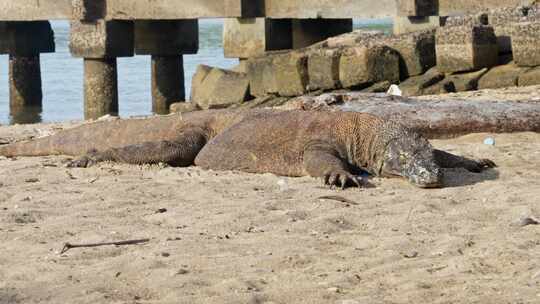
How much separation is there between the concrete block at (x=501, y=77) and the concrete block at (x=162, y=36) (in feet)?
24.6

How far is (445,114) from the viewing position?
9.63 m

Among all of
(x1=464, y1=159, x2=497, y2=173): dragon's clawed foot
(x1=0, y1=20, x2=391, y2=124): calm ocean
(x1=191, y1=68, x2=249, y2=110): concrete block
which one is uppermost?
(x1=464, y1=159, x2=497, y2=173): dragon's clawed foot

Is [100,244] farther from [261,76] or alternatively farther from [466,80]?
[261,76]

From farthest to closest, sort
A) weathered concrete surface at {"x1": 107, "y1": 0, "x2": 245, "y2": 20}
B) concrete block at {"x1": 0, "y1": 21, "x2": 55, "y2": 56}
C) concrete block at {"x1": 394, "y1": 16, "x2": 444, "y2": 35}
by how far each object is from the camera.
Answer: concrete block at {"x1": 0, "y1": 21, "x2": 55, "y2": 56}, weathered concrete surface at {"x1": 107, "y1": 0, "x2": 245, "y2": 20}, concrete block at {"x1": 394, "y1": 16, "x2": 444, "y2": 35}

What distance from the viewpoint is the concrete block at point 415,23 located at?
16.0 m

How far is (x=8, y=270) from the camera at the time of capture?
5.50 metres

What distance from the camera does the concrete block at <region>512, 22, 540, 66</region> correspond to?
543 inches

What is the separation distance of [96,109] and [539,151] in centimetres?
1228

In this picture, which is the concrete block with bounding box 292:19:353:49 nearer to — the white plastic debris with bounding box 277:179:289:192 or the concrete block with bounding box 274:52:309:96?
the concrete block with bounding box 274:52:309:96

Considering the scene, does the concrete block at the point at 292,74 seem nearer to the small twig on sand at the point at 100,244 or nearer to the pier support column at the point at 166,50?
the pier support column at the point at 166,50

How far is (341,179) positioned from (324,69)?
785 cm

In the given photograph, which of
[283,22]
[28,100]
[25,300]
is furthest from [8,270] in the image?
[28,100]

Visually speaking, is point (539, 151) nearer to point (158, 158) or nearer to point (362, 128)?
point (362, 128)

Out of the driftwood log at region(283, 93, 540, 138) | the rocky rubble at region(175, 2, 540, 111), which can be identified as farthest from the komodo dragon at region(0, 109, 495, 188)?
the rocky rubble at region(175, 2, 540, 111)
